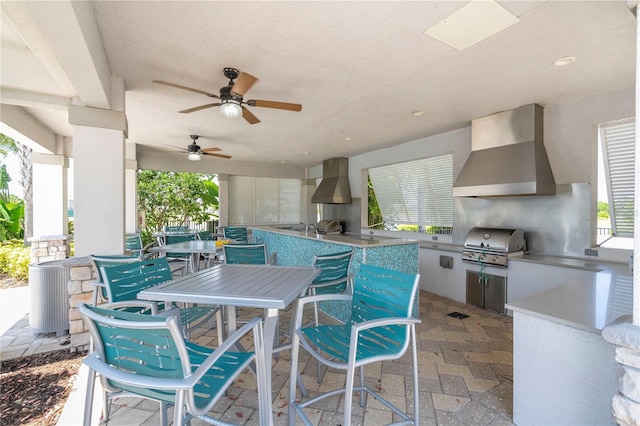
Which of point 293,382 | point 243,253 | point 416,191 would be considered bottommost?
point 293,382

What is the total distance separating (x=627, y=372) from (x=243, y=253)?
2.96 meters

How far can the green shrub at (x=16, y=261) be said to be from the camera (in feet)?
17.1

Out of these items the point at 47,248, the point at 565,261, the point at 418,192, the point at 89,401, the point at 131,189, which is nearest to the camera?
the point at 89,401

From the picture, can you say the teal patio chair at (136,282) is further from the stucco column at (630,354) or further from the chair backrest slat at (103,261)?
the stucco column at (630,354)

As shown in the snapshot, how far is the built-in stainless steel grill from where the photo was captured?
3.56m

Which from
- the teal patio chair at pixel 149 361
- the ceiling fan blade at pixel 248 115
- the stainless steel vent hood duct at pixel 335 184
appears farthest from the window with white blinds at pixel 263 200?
the teal patio chair at pixel 149 361

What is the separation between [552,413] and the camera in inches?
58.9

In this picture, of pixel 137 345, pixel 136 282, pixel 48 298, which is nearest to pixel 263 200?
pixel 48 298

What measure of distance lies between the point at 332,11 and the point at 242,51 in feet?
2.87

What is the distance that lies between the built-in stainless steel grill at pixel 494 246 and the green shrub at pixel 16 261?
7456mm

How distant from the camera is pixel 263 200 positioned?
8500mm

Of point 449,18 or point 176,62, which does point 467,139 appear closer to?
point 449,18

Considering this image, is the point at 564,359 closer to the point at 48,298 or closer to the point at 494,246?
the point at 494,246

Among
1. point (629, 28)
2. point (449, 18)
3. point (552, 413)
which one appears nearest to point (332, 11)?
point (449, 18)
